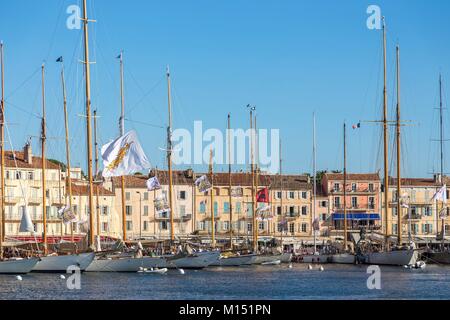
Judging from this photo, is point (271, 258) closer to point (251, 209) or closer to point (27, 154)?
point (27, 154)

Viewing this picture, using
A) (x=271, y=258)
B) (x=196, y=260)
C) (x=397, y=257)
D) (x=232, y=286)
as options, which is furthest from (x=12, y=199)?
(x=232, y=286)

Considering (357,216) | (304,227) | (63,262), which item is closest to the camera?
(63,262)

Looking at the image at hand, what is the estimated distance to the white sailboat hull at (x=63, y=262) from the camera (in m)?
66.6

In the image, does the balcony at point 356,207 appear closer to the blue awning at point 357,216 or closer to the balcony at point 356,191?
the blue awning at point 357,216

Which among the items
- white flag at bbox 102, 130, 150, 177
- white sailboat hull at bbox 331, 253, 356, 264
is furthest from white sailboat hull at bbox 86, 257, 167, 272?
white sailboat hull at bbox 331, 253, 356, 264

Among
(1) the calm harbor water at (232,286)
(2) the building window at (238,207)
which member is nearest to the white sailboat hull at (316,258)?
(1) the calm harbor water at (232,286)

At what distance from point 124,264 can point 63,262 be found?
5192 millimetres

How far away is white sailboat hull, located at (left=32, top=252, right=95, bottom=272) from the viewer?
219ft

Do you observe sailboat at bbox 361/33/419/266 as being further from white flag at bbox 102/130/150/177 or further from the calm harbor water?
white flag at bbox 102/130/150/177

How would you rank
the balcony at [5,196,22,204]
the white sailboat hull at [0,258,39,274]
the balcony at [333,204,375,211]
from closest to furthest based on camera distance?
the white sailboat hull at [0,258,39,274] < the balcony at [5,196,22,204] < the balcony at [333,204,375,211]

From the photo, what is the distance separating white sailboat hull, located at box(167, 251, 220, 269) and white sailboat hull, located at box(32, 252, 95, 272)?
11.5 m

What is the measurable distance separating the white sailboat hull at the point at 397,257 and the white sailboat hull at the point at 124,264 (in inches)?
712

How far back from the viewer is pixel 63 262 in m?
68.1
